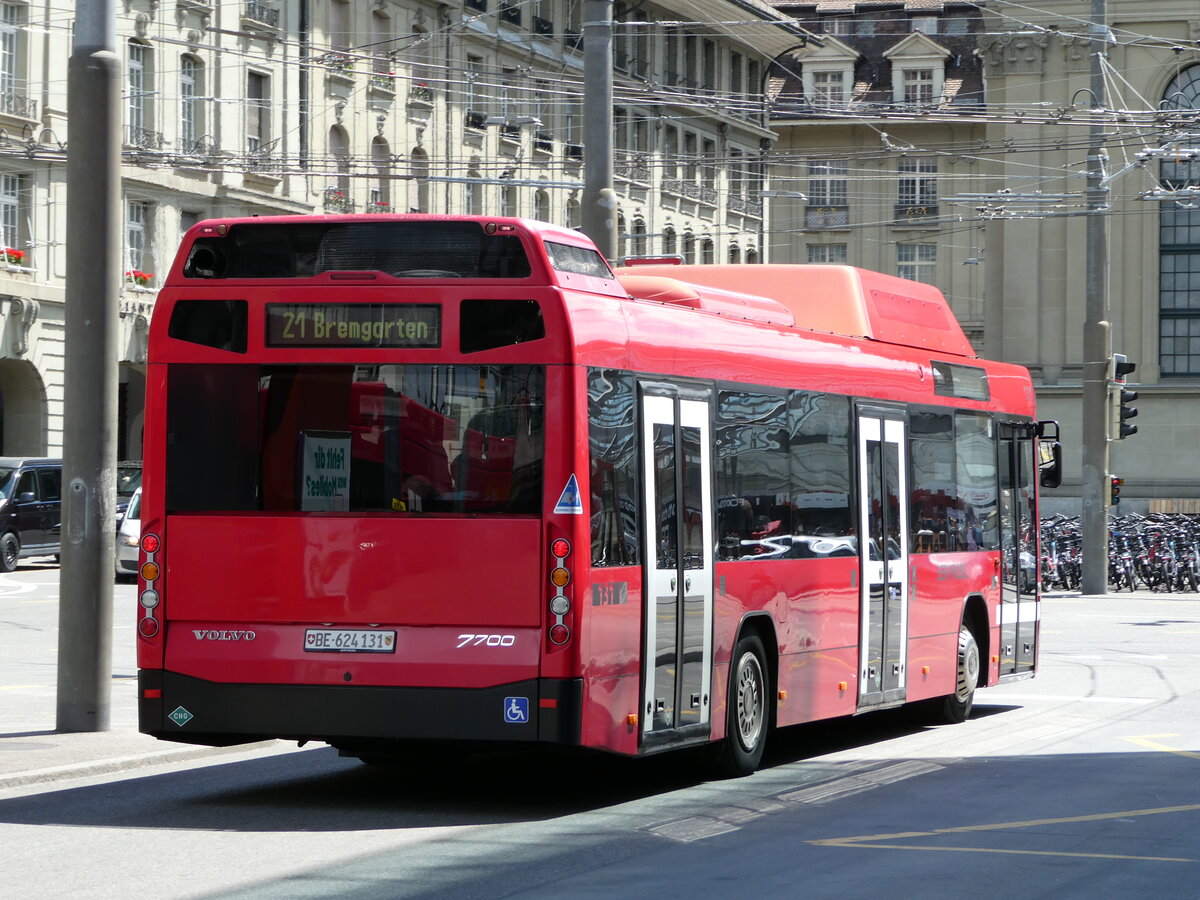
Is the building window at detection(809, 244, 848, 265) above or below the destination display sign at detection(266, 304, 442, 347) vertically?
above

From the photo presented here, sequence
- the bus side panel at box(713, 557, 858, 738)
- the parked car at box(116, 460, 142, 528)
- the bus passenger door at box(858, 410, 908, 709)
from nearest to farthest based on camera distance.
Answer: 1. the bus side panel at box(713, 557, 858, 738)
2. the bus passenger door at box(858, 410, 908, 709)
3. the parked car at box(116, 460, 142, 528)

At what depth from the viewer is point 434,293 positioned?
994cm

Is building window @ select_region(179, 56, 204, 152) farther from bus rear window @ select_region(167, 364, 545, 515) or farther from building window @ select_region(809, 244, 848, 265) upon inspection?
building window @ select_region(809, 244, 848, 265)

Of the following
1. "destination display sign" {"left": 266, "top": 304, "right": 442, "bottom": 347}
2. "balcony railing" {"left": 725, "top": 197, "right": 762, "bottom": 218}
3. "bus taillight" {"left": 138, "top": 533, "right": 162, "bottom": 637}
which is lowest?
"bus taillight" {"left": 138, "top": 533, "right": 162, "bottom": 637}

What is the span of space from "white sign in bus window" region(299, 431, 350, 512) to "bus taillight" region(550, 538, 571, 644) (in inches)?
41.2

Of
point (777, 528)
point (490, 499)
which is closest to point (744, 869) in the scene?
point (490, 499)

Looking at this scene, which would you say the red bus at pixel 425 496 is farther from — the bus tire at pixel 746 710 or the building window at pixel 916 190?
the building window at pixel 916 190

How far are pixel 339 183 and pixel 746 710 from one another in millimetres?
39928

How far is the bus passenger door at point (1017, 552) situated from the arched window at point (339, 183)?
111 ft

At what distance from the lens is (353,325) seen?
10008 millimetres

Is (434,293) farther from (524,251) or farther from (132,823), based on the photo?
(132,823)

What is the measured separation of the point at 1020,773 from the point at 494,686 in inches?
153

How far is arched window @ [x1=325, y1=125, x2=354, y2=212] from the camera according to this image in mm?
49406

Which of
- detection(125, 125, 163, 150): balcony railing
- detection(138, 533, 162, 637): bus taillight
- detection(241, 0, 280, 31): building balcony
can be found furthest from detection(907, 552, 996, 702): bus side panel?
detection(241, 0, 280, 31): building balcony
